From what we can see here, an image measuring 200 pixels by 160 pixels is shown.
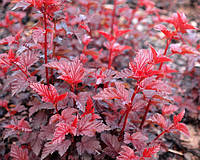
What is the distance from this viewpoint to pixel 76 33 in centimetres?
137

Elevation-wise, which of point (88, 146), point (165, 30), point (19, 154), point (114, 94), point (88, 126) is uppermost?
point (165, 30)

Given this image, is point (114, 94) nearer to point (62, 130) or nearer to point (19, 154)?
point (62, 130)

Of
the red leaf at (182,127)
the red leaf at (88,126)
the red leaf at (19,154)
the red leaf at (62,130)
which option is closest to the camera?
the red leaf at (62,130)

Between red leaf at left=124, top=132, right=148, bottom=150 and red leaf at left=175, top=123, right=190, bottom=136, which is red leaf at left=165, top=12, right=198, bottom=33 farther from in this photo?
red leaf at left=124, top=132, right=148, bottom=150

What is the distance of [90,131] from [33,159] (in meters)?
0.52

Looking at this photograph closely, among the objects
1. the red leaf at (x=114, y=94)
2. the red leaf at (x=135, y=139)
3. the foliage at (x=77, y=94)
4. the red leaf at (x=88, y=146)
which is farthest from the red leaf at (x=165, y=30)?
the red leaf at (x=88, y=146)

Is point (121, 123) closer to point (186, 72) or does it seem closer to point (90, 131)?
point (90, 131)

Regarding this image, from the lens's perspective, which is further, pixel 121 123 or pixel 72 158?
pixel 121 123

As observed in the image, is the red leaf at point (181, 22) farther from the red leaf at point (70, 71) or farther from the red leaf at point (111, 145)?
the red leaf at point (111, 145)

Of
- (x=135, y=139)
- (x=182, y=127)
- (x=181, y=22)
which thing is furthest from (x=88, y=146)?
(x=181, y=22)

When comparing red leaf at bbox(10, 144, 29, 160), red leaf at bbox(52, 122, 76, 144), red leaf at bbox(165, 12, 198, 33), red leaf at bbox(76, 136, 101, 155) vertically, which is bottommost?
red leaf at bbox(10, 144, 29, 160)

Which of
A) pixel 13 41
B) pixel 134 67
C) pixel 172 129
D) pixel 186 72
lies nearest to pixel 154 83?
pixel 134 67

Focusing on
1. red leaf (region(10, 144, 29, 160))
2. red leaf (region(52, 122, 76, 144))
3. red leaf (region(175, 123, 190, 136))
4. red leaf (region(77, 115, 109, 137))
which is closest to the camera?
red leaf (region(52, 122, 76, 144))

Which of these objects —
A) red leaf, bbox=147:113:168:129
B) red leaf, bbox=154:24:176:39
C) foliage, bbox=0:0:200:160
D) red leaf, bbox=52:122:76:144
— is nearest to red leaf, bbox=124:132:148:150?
foliage, bbox=0:0:200:160
